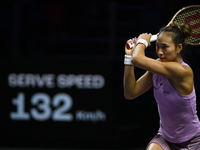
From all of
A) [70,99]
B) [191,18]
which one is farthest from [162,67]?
[70,99]

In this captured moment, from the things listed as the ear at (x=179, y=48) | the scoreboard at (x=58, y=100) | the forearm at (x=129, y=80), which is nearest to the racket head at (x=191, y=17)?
the ear at (x=179, y=48)

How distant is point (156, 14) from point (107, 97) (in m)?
1.47

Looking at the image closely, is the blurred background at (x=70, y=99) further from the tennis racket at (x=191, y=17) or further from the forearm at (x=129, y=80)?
the forearm at (x=129, y=80)

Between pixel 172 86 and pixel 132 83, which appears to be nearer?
pixel 172 86

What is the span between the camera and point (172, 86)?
298 centimetres

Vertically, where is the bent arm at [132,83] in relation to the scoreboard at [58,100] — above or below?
above

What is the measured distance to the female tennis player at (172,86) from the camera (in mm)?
2910

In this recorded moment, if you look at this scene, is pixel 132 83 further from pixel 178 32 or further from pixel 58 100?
pixel 58 100

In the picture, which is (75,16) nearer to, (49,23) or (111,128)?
(49,23)

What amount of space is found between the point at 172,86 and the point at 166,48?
0.29 metres

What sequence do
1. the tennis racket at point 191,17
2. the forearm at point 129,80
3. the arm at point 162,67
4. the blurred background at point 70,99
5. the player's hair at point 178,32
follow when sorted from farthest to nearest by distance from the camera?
the blurred background at point 70,99 → the tennis racket at point 191,17 → the forearm at point 129,80 → the player's hair at point 178,32 → the arm at point 162,67

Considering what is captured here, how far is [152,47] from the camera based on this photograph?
5.70 metres

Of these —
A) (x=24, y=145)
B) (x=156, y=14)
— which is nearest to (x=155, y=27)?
(x=156, y=14)

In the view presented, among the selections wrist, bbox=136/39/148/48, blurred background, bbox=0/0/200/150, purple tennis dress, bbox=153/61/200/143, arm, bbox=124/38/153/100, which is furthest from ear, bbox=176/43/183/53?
blurred background, bbox=0/0/200/150
